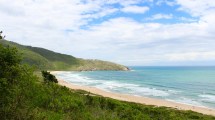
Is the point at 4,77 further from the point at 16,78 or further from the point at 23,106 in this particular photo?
the point at 23,106

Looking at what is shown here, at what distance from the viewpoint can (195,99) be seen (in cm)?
6212

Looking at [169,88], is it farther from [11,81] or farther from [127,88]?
[11,81]

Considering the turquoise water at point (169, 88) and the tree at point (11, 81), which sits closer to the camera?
the tree at point (11, 81)

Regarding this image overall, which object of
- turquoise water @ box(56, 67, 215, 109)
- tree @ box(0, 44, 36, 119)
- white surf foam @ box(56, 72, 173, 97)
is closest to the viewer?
tree @ box(0, 44, 36, 119)

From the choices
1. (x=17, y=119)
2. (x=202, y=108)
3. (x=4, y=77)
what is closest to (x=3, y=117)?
(x=17, y=119)

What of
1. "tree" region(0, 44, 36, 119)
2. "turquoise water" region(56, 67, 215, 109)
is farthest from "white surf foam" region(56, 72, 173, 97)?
"tree" region(0, 44, 36, 119)

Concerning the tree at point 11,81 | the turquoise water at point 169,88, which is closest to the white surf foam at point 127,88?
the turquoise water at point 169,88

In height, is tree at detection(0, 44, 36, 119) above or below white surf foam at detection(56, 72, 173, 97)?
above

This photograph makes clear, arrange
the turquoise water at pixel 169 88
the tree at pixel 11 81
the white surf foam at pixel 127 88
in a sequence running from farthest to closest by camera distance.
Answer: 1. the white surf foam at pixel 127 88
2. the turquoise water at pixel 169 88
3. the tree at pixel 11 81

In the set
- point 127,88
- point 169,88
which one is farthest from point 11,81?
point 169,88

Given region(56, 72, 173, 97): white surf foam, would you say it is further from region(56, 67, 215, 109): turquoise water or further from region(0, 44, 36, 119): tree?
region(0, 44, 36, 119): tree

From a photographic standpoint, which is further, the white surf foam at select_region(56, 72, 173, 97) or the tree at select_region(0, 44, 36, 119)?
the white surf foam at select_region(56, 72, 173, 97)

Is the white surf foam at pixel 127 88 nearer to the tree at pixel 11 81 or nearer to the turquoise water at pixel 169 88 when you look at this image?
the turquoise water at pixel 169 88

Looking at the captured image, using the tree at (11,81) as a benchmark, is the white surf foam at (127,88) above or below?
below
